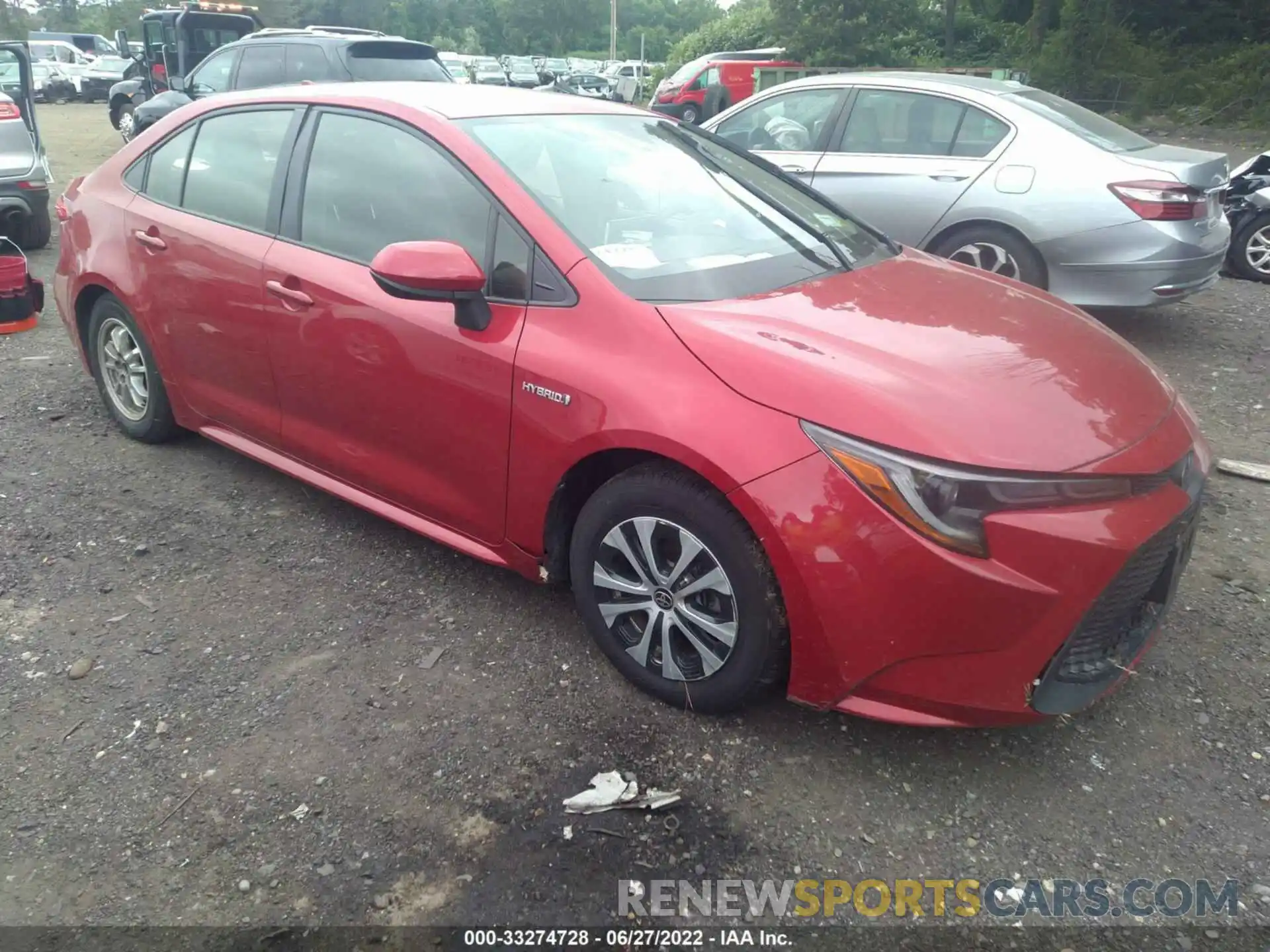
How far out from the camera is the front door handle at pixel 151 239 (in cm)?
391

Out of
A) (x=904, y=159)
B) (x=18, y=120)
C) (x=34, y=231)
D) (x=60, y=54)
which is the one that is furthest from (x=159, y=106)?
(x=60, y=54)

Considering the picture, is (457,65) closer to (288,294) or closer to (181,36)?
(181,36)

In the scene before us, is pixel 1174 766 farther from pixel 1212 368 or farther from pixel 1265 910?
pixel 1212 368

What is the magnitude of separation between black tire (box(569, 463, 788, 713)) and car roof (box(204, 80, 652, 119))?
4.88 ft

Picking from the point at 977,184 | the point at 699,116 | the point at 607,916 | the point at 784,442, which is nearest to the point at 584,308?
the point at 784,442

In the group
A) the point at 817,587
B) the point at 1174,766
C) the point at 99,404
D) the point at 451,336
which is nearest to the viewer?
the point at 817,587

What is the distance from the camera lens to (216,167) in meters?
3.84

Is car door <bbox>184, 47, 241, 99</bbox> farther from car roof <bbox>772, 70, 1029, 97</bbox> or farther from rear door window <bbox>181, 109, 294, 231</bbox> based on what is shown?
rear door window <bbox>181, 109, 294, 231</bbox>

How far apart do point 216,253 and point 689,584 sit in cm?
232

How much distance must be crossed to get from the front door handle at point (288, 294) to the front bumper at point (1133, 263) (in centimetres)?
437

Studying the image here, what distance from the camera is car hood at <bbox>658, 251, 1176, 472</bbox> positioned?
90.1 inches

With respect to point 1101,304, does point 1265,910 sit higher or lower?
lower

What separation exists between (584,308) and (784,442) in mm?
746

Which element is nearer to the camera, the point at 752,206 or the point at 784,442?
the point at 784,442
